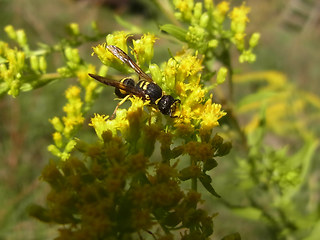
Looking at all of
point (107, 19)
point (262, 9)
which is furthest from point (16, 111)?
point (262, 9)

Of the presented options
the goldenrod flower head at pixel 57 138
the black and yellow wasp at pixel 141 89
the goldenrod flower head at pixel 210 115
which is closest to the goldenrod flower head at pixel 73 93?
the goldenrod flower head at pixel 57 138

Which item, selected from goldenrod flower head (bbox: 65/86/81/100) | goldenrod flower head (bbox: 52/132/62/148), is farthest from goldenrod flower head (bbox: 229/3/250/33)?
goldenrod flower head (bbox: 52/132/62/148)

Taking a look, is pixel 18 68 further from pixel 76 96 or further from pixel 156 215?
pixel 156 215

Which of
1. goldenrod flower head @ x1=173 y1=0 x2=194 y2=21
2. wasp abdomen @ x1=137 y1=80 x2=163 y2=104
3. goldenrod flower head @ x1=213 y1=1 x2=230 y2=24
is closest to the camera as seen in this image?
wasp abdomen @ x1=137 y1=80 x2=163 y2=104

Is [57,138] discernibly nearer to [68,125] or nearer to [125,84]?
[68,125]

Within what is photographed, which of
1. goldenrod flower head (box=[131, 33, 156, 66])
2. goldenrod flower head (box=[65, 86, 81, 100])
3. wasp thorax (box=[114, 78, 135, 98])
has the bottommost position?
wasp thorax (box=[114, 78, 135, 98])

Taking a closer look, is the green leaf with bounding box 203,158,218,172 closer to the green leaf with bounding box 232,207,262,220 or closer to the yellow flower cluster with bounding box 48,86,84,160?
the yellow flower cluster with bounding box 48,86,84,160

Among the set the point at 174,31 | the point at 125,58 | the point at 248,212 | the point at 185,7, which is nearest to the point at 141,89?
the point at 125,58
